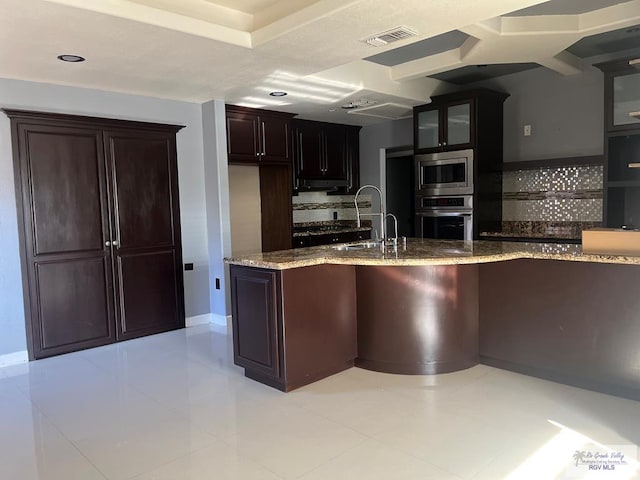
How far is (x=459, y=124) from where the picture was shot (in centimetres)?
520

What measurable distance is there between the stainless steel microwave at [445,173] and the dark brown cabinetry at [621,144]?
1299 millimetres

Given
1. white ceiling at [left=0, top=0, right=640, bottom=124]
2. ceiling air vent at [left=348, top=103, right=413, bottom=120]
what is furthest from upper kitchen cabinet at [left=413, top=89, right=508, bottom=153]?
white ceiling at [left=0, top=0, right=640, bottom=124]

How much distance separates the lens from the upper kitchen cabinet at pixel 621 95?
4.10 m

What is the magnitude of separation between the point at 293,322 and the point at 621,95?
11.7 ft

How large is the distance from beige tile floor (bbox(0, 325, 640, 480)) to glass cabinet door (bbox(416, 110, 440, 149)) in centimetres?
288

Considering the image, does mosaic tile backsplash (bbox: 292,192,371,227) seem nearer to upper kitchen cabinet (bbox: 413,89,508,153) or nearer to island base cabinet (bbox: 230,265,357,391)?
upper kitchen cabinet (bbox: 413,89,508,153)

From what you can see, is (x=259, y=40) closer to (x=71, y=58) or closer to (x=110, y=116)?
(x=71, y=58)

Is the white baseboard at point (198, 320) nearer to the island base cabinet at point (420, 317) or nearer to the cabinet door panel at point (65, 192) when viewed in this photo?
the cabinet door panel at point (65, 192)

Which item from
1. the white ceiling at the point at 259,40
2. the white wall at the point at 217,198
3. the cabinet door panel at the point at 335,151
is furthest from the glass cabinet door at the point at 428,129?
the white wall at the point at 217,198

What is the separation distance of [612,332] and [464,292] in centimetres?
94

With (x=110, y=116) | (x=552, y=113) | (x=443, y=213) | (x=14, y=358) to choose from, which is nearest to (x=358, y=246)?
(x=443, y=213)

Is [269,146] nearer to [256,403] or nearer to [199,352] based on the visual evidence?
[199,352]

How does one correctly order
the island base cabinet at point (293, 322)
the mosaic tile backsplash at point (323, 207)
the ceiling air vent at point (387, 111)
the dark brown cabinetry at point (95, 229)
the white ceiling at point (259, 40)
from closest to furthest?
the white ceiling at point (259, 40) < the island base cabinet at point (293, 322) < the dark brown cabinetry at point (95, 229) < the ceiling air vent at point (387, 111) < the mosaic tile backsplash at point (323, 207)

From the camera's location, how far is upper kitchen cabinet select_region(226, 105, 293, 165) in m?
5.16
